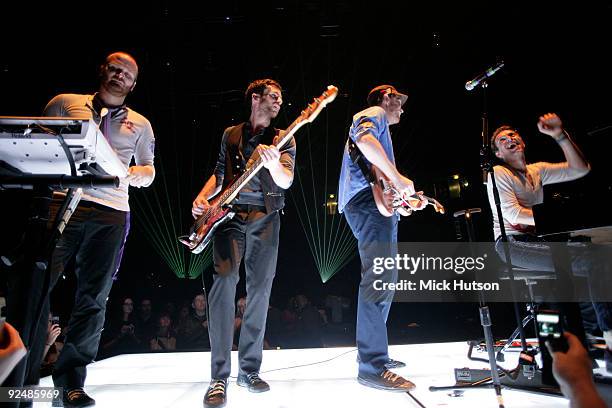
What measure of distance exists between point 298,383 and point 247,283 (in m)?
0.85

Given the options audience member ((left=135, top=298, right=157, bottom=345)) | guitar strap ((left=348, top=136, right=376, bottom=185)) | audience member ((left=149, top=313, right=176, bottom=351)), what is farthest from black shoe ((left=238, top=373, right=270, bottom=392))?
audience member ((left=135, top=298, right=157, bottom=345))

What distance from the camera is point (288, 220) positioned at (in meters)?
13.9

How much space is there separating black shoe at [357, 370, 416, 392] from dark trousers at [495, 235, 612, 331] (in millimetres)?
1282

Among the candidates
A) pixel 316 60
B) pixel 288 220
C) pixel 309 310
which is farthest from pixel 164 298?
pixel 316 60

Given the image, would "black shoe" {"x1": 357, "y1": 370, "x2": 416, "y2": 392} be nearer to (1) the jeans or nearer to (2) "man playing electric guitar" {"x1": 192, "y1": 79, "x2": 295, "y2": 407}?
(2) "man playing electric guitar" {"x1": 192, "y1": 79, "x2": 295, "y2": 407}

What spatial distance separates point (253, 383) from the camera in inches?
95.7

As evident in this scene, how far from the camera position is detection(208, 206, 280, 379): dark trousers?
2.41 m

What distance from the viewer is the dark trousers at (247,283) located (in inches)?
95.0

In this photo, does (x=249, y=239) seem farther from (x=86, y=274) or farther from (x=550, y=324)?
(x=550, y=324)

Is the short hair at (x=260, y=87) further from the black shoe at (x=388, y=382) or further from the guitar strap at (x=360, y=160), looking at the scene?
the black shoe at (x=388, y=382)

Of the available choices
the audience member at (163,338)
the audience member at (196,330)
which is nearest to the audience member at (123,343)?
the audience member at (163,338)

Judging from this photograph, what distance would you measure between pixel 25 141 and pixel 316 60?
7.45m

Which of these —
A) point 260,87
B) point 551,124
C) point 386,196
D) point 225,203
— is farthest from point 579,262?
point 260,87

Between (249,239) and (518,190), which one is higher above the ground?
(518,190)
